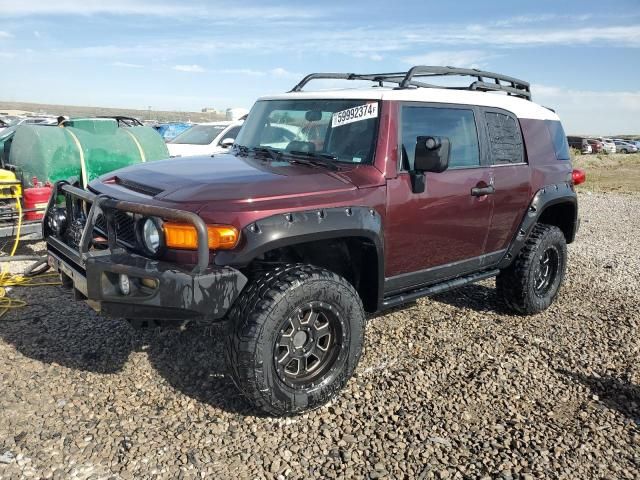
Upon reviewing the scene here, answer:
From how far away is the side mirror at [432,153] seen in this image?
11.2ft

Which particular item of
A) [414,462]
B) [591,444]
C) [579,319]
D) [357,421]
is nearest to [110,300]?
[357,421]

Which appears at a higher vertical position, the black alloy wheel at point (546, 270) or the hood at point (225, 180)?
the hood at point (225, 180)


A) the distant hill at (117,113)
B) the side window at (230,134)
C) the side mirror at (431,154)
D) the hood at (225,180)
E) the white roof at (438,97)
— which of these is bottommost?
the distant hill at (117,113)

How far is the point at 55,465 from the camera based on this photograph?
2.73 meters

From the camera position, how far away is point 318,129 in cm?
392

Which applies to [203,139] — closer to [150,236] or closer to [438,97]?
[438,97]

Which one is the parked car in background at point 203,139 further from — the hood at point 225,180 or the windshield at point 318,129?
the hood at point 225,180

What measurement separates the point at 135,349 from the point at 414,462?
2.27 meters

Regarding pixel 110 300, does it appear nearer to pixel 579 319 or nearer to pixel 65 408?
pixel 65 408

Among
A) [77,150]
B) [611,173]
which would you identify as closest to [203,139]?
[77,150]

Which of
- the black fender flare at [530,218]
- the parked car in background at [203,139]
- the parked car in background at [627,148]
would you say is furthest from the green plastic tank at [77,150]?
the parked car in background at [627,148]

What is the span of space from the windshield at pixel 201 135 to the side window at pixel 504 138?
704cm

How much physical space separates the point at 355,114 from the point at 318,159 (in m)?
0.40

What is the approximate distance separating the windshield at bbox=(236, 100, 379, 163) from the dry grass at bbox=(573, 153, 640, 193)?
1593 centimetres
